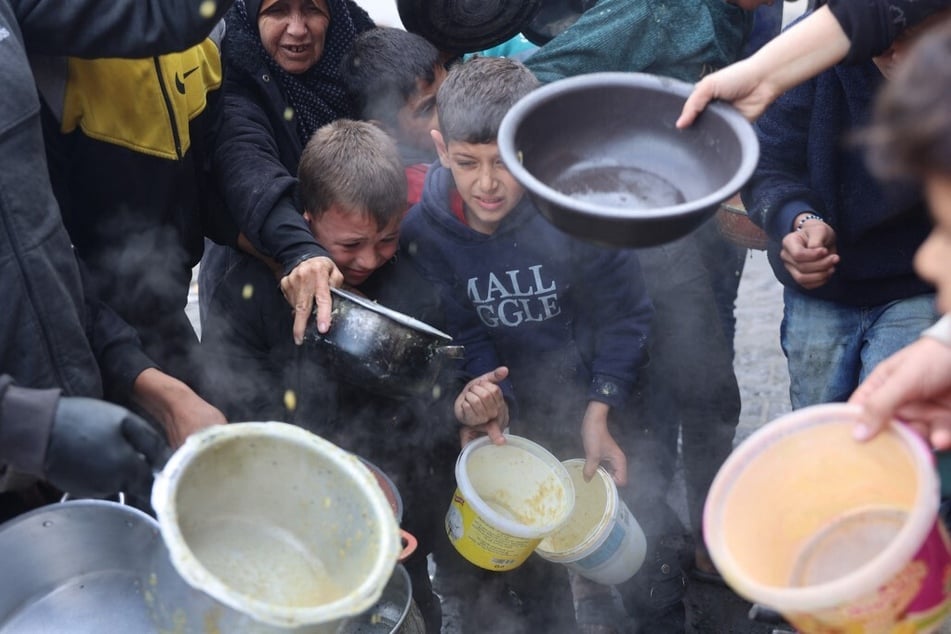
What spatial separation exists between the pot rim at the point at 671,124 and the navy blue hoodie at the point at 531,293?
2.76 ft

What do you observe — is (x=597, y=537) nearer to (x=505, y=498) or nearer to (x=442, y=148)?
(x=505, y=498)

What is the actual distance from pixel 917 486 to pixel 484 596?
79.9 inches

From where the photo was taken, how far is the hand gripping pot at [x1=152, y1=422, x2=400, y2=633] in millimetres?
1669

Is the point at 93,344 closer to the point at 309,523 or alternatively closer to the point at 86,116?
the point at 86,116

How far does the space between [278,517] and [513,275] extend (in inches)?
50.7

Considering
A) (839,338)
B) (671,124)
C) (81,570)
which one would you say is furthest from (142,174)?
(839,338)

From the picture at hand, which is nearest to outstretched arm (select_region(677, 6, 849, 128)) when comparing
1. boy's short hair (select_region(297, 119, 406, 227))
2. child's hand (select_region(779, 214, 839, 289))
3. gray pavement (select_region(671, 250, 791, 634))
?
child's hand (select_region(779, 214, 839, 289))

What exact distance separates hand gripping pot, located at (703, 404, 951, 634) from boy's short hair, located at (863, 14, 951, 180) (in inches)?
17.6

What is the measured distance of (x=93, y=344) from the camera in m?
2.23

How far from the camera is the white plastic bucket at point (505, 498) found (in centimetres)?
254

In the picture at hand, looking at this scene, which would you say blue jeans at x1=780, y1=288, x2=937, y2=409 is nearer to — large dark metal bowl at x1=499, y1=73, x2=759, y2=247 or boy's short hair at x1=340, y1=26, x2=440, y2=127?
large dark metal bowl at x1=499, y1=73, x2=759, y2=247

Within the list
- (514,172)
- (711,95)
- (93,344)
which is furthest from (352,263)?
(711,95)

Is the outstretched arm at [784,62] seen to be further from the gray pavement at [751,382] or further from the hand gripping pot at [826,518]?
the gray pavement at [751,382]

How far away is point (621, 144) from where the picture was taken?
2164 mm
